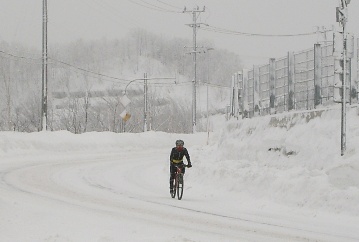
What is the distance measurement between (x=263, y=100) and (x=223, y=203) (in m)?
8.52

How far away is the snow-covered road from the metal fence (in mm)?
3897

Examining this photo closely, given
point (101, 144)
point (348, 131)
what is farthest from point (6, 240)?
point (101, 144)

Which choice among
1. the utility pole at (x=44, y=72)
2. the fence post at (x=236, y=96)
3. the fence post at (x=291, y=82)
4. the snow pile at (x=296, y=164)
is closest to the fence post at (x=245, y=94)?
the fence post at (x=236, y=96)

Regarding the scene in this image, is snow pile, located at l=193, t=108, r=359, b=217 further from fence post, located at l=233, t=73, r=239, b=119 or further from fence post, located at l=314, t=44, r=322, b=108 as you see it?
fence post, located at l=233, t=73, r=239, b=119

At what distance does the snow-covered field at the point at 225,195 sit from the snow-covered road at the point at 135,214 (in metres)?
0.02

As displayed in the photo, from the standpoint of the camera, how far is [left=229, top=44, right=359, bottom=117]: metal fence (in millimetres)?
16375

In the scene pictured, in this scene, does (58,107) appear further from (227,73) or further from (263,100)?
(263,100)

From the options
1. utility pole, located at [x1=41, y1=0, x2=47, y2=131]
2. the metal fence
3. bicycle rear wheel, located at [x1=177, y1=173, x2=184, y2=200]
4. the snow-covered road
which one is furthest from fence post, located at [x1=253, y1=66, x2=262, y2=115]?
utility pole, located at [x1=41, y1=0, x2=47, y2=131]

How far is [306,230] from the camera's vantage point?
9.84 m

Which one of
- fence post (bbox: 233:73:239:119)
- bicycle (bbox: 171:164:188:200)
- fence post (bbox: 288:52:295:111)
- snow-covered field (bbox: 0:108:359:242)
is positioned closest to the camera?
snow-covered field (bbox: 0:108:359:242)

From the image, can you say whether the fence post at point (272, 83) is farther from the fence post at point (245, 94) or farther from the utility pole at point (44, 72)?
the utility pole at point (44, 72)

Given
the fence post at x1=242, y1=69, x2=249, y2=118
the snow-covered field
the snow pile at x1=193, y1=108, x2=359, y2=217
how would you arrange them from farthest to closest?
the fence post at x1=242, y1=69, x2=249, y2=118, the snow pile at x1=193, y1=108, x2=359, y2=217, the snow-covered field

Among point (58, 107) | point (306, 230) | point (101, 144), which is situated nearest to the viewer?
point (306, 230)

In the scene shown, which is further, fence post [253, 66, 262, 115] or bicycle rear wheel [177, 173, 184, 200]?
fence post [253, 66, 262, 115]
